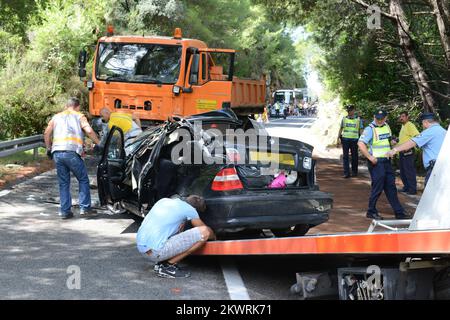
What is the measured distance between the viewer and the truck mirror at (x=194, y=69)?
608 inches

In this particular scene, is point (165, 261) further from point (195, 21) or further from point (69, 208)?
point (195, 21)

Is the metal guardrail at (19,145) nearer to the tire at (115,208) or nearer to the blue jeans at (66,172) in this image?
the blue jeans at (66,172)

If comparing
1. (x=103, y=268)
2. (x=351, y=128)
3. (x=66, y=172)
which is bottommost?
(x=103, y=268)

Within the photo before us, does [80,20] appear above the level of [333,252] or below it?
above

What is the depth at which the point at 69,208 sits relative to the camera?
33.7 ft

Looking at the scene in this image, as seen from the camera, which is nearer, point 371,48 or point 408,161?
point 408,161

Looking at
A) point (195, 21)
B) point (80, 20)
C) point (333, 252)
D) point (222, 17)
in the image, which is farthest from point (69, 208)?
point (222, 17)

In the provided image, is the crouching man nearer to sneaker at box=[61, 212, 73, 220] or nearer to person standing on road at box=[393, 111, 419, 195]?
sneaker at box=[61, 212, 73, 220]

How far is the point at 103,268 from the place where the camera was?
23.9 ft

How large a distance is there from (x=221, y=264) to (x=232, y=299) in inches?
60.8

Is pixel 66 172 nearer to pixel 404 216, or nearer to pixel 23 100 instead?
pixel 404 216

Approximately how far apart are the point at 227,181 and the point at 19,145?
36.7 ft

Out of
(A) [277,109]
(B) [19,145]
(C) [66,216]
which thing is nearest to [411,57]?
(B) [19,145]

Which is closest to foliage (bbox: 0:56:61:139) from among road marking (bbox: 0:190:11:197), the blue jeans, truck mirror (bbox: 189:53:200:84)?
truck mirror (bbox: 189:53:200:84)
